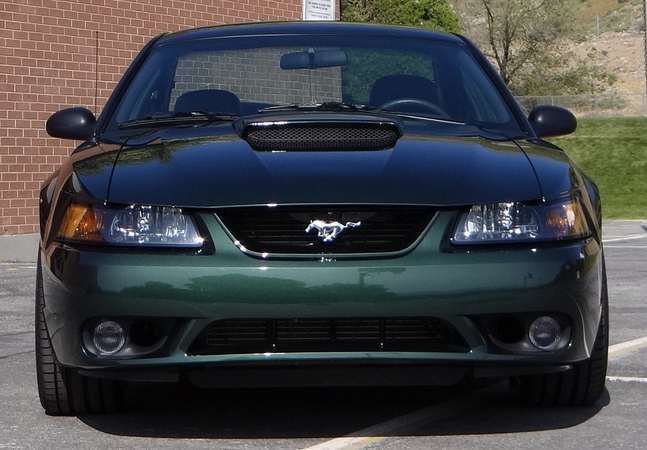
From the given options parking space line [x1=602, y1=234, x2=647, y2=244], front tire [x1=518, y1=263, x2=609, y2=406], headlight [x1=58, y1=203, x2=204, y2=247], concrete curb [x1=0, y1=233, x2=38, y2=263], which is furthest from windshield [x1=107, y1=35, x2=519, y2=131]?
parking space line [x1=602, y1=234, x2=647, y2=244]

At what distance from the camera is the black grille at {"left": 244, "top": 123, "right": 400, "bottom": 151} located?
4.76m

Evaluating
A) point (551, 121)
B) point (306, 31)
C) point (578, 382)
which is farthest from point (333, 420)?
point (306, 31)

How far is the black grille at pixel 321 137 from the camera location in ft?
15.6

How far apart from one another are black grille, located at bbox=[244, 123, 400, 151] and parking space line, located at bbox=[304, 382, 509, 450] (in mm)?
974

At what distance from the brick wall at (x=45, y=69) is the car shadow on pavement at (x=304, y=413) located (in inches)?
354

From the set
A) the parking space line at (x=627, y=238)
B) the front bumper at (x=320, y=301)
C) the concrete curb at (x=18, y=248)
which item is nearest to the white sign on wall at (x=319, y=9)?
the parking space line at (x=627, y=238)

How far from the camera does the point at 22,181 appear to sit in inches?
565

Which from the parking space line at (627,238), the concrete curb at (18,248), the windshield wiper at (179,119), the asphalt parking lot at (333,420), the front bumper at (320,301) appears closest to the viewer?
the front bumper at (320,301)

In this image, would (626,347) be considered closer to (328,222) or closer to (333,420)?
(333,420)

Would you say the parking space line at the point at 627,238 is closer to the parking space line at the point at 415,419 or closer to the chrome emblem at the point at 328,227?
the parking space line at the point at 415,419

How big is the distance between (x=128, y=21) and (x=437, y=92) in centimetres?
1082

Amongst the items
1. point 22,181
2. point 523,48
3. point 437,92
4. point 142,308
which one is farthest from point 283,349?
point 523,48

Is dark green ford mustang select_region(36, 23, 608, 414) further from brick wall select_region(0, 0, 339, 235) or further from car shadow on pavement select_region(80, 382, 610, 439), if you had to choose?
brick wall select_region(0, 0, 339, 235)

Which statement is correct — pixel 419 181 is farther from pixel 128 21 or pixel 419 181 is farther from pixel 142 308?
pixel 128 21
